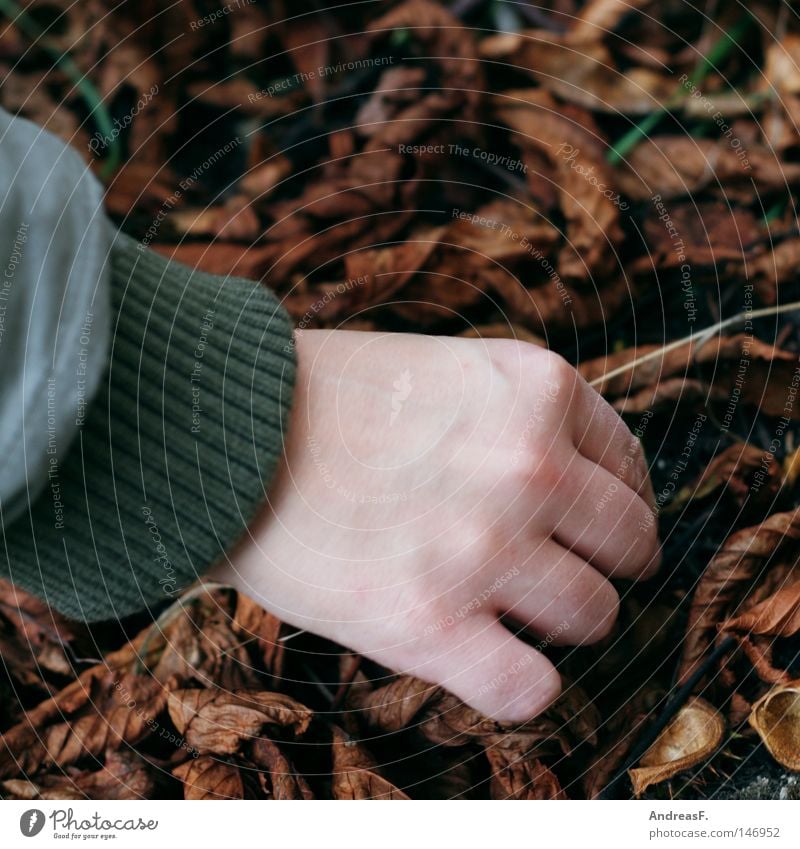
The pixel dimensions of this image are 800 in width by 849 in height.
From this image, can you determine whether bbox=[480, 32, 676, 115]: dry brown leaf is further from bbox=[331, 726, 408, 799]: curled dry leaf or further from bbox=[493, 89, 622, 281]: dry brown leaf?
bbox=[331, 726, 408, 799]: curled dry leaf

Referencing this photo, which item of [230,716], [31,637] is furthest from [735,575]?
[31,637]

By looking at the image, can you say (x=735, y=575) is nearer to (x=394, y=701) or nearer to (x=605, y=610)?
(x=605, y=610)

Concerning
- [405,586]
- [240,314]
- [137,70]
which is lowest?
[405,586]

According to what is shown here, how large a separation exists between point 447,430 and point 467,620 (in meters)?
0.09

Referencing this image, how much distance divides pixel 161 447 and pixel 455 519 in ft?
0.45

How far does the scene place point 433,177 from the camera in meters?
0.47

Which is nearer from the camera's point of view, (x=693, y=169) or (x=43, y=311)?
(x=43, y=311)

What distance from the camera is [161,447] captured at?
0.40 meters

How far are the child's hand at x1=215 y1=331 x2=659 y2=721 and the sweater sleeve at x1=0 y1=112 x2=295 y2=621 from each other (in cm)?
2

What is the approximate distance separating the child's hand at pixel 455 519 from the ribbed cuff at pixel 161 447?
0.06 feet

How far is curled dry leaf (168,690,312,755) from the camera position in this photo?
1.36ft
